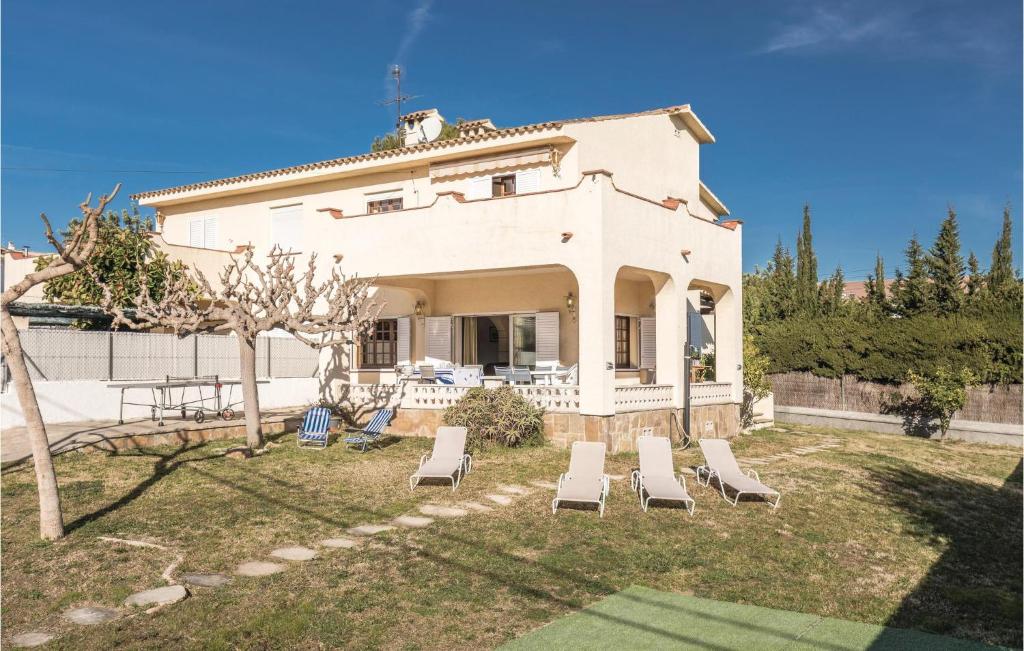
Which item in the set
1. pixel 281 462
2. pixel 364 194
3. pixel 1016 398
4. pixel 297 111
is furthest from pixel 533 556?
pixel 297 111

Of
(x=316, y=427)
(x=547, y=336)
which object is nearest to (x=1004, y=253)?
(x=547, y=336)

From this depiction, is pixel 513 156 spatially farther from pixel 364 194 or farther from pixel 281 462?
pixel 281 462

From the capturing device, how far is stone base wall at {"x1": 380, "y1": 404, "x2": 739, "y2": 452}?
15305 millimetres

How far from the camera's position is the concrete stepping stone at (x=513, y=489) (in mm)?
11641

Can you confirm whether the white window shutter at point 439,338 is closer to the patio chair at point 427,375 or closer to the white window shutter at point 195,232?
the patio chair at point 427,375

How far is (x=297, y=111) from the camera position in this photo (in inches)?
1363

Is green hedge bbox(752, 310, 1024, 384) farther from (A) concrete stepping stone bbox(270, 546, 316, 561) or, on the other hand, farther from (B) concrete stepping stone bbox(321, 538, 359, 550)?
(A) concrete stepping stone bbox(270, 546, 316, 561)

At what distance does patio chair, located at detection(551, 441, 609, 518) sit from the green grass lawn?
0.26 meters

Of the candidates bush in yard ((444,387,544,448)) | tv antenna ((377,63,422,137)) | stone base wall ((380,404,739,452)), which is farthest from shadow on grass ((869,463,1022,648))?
tv antenna ((377,63,422,137))

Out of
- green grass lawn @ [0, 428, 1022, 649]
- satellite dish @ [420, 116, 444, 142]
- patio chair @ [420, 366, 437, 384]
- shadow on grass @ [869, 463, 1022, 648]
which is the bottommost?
shadow on grass @ [869, 463, 1022, 648]

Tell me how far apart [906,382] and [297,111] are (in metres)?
28.3

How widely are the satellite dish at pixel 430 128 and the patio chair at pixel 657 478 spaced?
46.9ft

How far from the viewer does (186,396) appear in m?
18.9

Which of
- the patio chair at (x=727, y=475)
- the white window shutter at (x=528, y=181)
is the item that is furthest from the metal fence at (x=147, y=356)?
the patio chair at (x=727, y=475)
